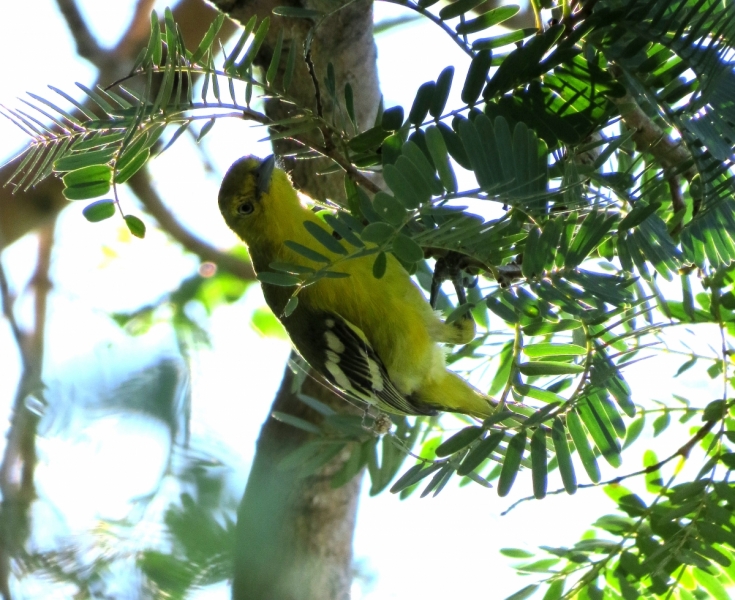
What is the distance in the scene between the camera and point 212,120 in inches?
57.3

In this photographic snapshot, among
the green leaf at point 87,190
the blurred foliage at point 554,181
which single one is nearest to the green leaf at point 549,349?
the blurred foliage at point 554,181

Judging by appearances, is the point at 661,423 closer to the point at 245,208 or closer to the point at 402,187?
the point at 402,187

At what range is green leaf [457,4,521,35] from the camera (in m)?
1.39

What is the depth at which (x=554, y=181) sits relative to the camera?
4.70 ft

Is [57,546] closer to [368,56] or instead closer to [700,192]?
[700,192]

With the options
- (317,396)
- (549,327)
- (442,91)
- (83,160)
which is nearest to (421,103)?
(442,91)

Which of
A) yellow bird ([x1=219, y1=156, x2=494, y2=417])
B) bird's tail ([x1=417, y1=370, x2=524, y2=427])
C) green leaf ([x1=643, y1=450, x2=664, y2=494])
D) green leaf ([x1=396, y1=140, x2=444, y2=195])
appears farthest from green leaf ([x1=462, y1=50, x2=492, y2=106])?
bird's tail ([x1=417, y1=370, x2=524, y2=427])

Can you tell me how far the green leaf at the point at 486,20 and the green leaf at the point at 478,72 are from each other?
5cm

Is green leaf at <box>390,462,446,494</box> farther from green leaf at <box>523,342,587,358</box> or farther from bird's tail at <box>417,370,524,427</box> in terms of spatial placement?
bird's tail at <box>417,370,524,427</box>

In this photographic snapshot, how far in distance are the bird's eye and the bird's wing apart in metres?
0.44

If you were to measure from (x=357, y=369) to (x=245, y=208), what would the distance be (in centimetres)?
64

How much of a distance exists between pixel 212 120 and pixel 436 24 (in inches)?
17.5

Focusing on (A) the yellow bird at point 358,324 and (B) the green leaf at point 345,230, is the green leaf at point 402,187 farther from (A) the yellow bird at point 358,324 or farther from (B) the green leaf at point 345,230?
(A) the yellow bird at point 358,324

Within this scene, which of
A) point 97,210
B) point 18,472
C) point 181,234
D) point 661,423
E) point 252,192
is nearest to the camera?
point 18,472
